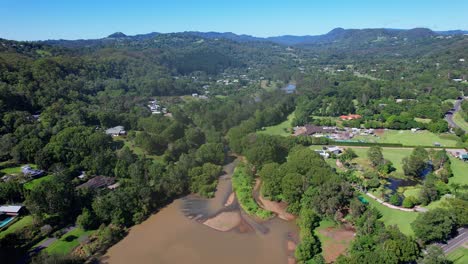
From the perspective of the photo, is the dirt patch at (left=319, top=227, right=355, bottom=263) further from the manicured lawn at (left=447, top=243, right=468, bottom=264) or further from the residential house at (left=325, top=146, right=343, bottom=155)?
the residential house at (left=325, top=146, right=343, bottom=155)

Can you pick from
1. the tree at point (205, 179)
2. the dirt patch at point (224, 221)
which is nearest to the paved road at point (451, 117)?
the tree at point (205, 179)

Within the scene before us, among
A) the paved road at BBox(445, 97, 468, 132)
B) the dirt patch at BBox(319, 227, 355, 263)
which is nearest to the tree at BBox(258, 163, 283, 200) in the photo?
the dirt patch at BBox(319, 227, 355, 263)

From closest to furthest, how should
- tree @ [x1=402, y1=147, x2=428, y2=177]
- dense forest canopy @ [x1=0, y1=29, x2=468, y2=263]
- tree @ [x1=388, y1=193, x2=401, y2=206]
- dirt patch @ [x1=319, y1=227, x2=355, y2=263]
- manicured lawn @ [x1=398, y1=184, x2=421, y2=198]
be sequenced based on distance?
dirt patch @ [x1=319, y1=227, x2=355, y2=263], dense forest canopy @ [x1=0, y1=29, x2=468, y2=263], tree @ [x1=388, y1=193, x2=401, y2=206], manicured lawn @ [x1=398, y1=184, x2=421, y2=198], tree @ [x1=402, y1=147, x2=428, y2=177]

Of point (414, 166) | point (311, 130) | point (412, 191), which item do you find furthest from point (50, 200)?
point (311, 130)

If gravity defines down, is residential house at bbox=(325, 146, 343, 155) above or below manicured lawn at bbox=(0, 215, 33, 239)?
below

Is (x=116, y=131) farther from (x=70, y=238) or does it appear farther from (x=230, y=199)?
(x=70, y=238)

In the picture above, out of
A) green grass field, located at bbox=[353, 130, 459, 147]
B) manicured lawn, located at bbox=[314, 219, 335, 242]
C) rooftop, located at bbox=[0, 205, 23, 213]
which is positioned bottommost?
manicured lawn, located at bbox=[314, 219, 335, 242]
